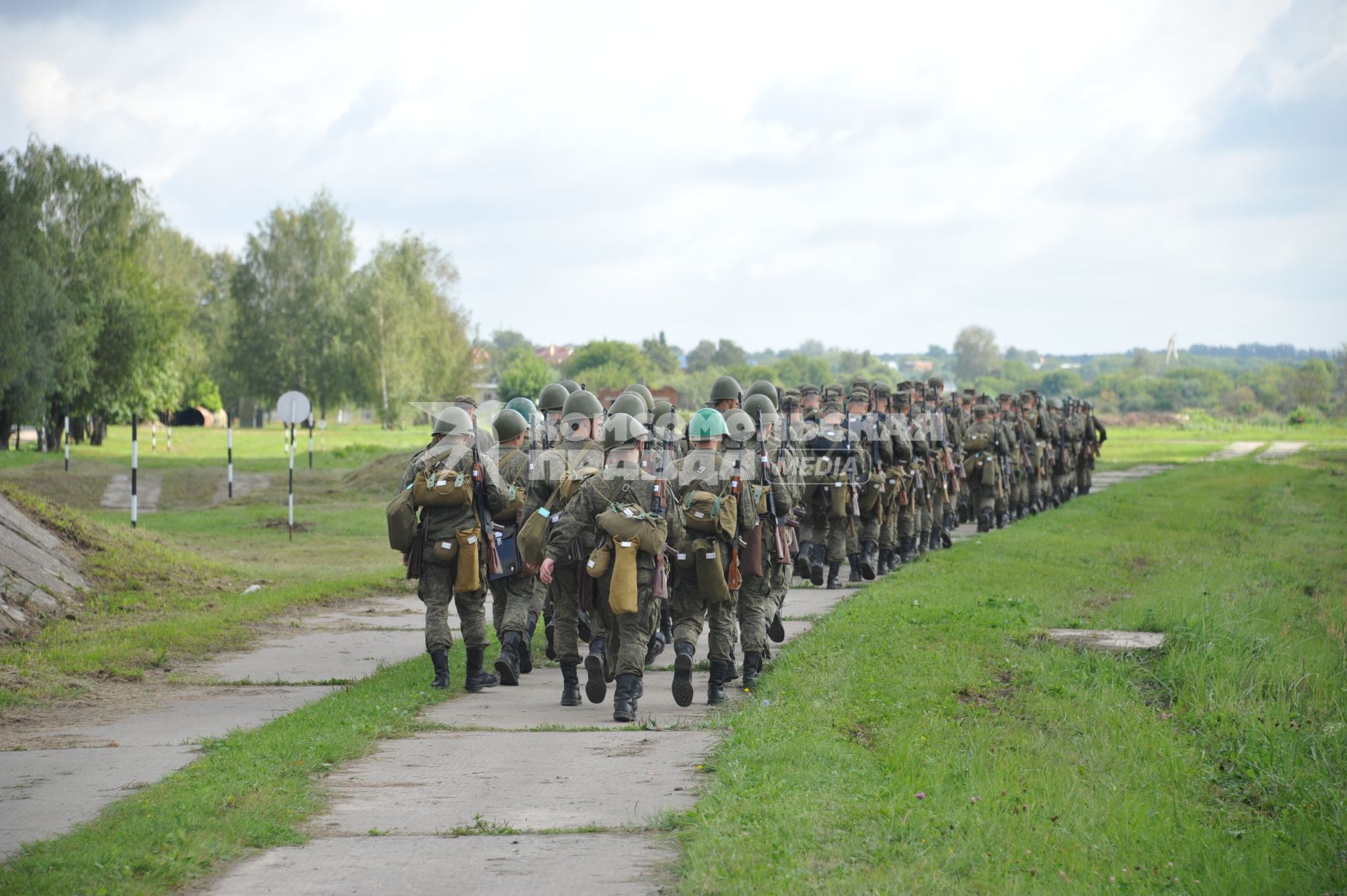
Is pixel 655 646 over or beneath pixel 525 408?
beneath

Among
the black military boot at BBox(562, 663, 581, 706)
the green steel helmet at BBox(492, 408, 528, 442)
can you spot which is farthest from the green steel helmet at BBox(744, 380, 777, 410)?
the black military boot at BBox(562, 663, 581, 706)

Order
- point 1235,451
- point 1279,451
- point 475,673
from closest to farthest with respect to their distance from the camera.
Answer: point 475,673 → point 1279,451 → point 1235,451

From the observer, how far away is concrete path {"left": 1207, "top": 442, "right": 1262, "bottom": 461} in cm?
5179

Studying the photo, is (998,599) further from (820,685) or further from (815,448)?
(820,685)

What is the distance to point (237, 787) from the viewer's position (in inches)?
254

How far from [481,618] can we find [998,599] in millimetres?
5578

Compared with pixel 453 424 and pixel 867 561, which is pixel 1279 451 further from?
pixel 453 424

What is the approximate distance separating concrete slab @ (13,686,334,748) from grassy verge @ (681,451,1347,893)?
10.7 feet

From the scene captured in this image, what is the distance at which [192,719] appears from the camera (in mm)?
8500

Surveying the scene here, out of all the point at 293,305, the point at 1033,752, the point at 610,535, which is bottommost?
the point at 1033,752

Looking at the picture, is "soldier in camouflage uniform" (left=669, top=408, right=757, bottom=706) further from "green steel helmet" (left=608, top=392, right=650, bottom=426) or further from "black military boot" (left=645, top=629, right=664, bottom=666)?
"black military boot" (left=645, top=629, right=664, bottom=666)

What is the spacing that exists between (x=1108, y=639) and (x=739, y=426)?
3.84 metres

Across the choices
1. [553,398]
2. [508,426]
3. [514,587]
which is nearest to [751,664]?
[514,587]

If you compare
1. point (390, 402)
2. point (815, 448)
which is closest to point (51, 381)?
point (390, 402)
